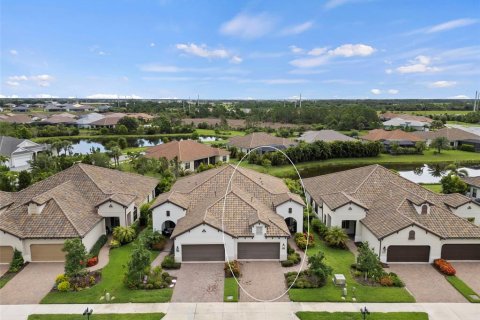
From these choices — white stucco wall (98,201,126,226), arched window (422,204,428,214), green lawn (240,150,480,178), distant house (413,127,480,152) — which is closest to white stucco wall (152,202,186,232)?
white stucco wall (98,201,126,226)

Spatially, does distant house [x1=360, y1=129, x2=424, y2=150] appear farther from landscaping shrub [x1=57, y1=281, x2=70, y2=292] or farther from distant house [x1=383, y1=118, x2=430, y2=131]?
landscaping shrub [x1=57, y1=281, x2=70, y2=292]

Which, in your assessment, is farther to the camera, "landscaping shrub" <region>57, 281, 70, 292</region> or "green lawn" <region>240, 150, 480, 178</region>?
"green lawn" <region>240, 150, 480, 178</region>

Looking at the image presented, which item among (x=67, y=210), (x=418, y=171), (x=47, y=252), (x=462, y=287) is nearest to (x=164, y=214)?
(x=67, y=210)

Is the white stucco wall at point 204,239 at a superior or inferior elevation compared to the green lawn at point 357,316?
superior

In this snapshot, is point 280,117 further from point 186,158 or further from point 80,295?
point 80,295

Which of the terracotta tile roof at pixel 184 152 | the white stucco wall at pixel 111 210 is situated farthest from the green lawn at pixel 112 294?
the terracotta tile roof at pixel 184 152

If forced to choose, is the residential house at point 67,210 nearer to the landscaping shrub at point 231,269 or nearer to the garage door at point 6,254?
the garage door at point 6,254

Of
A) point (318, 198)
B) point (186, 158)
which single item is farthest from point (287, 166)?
point (318, 198)

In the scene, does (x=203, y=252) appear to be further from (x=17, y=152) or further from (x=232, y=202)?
(x=17, y=152)
